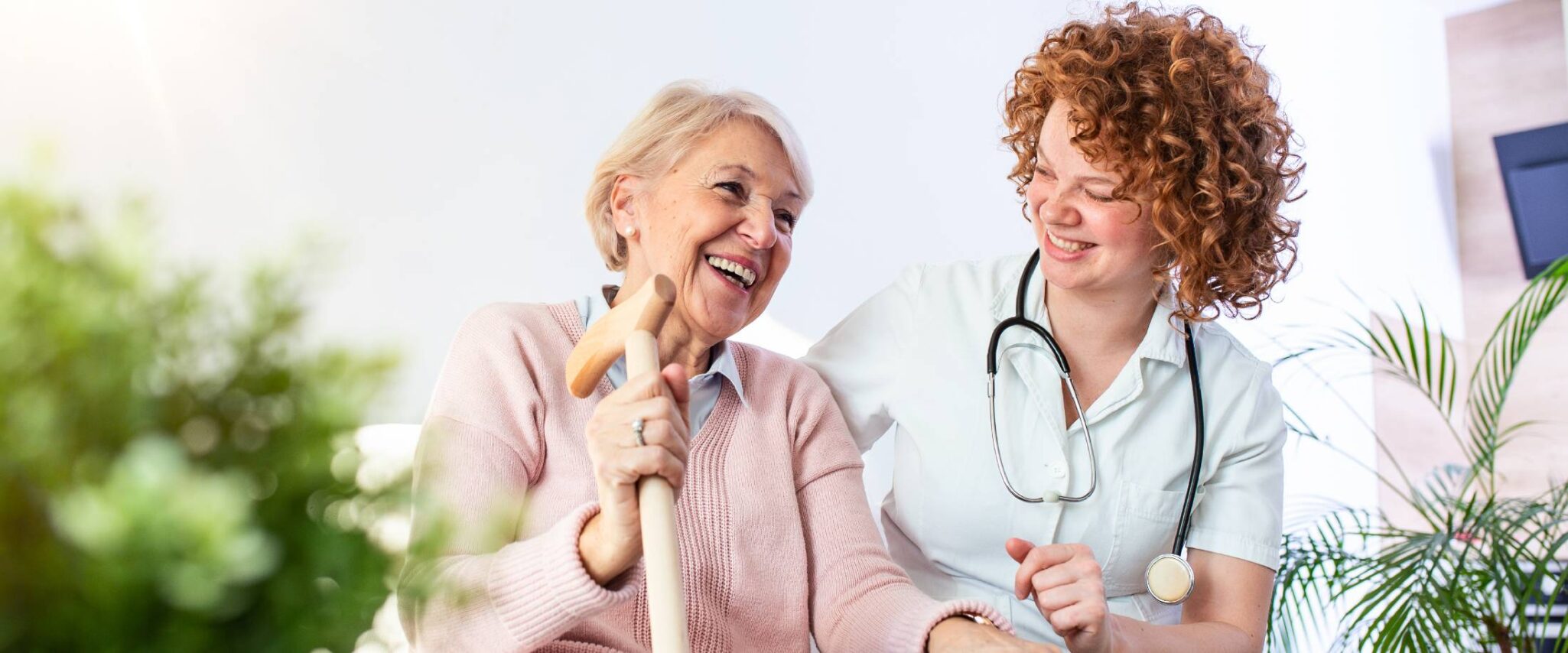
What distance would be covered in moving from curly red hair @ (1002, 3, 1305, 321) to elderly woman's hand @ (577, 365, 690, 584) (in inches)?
32.4

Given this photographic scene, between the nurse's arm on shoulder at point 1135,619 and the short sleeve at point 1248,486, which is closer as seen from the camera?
the nurse's arm on shoulder at point 1135,619

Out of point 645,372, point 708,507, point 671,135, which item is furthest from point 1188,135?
point 645,372

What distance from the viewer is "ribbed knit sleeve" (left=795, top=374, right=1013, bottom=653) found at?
4.48 feet

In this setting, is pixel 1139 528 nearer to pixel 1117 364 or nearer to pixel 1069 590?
pixel 1117 364

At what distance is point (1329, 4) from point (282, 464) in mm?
4349

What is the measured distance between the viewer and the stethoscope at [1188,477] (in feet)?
5.19

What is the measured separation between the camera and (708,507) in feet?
4.75

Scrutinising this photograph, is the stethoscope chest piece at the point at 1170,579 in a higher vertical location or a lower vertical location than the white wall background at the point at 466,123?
lower

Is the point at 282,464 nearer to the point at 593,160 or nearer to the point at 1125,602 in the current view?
the point at 1125,602

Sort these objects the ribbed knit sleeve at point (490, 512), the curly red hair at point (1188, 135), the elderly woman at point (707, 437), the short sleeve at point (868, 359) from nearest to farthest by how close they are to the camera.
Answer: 1. the ribbed knit sleeve at point (490, 512)
2. the elderly woman at point (707, 437)
3. the curly red hair at point (1188, 135)
4. the short sleeve at point (868, 359)

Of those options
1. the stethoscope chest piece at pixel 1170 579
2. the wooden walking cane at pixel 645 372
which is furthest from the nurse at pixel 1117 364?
the wooden walking cane at pixel 645 372

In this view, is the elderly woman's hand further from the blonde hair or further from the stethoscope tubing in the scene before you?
the stethoscope tubing

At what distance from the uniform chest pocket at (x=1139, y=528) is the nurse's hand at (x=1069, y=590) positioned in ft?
1.04

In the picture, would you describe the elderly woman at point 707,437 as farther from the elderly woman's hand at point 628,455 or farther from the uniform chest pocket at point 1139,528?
the uniform chest pocket at point 1139,528
